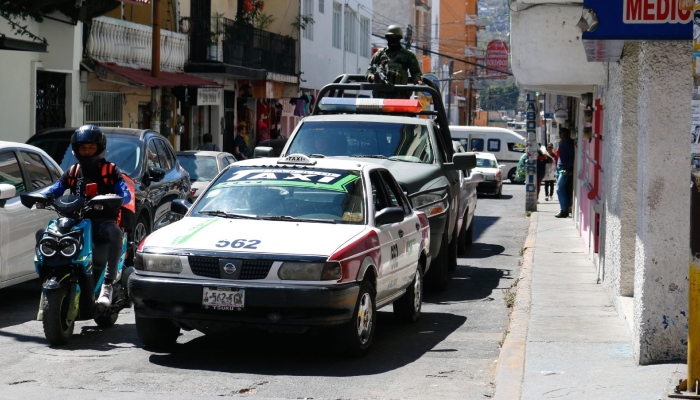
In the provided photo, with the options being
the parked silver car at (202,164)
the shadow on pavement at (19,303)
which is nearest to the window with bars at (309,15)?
the parked silver car at (202,164)

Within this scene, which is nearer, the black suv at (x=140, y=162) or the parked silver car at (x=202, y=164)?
the black suv at (x=140, y=162)

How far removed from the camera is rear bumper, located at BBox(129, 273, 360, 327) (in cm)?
841

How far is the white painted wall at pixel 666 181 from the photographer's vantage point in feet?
25.8

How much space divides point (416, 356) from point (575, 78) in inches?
233

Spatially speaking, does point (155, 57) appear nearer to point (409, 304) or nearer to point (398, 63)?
point (398, 63)

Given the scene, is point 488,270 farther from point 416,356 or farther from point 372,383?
point 372,383

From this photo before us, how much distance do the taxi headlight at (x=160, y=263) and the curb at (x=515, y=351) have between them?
2.49 meters

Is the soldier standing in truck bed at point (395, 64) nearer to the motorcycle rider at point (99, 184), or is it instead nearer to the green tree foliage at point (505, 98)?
the motorcycle rider at point (99, 184)

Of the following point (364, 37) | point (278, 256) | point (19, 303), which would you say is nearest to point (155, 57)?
point (19, 303)

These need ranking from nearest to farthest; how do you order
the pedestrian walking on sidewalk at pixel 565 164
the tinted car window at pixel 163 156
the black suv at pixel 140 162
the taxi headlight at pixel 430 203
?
the taxi headlight at pixel 430 203 → the black suv at pixel 140 162 → the tinted car window at pixel 163 156 → the pedestrian walking on sidewalk at pixel 565 164

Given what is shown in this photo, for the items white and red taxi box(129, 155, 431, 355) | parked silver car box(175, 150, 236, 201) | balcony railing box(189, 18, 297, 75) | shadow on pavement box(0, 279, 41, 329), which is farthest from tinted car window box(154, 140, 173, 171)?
balcony railing box(189, 18, 297, 75)

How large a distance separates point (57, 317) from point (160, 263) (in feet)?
3.49

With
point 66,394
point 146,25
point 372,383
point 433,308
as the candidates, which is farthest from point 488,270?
point 146,25

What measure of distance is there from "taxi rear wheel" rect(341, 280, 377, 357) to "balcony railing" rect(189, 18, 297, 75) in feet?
83.0
